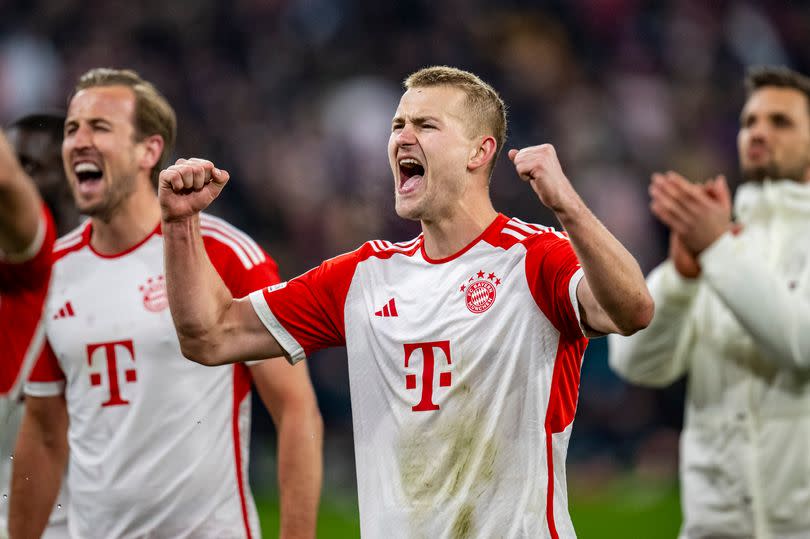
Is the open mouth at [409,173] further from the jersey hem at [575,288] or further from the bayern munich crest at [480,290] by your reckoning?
the jersey hem at [575,288]

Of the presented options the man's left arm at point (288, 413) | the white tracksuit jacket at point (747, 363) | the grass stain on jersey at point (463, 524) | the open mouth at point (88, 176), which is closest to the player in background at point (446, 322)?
the grass stain on jersey at point (463, 524)

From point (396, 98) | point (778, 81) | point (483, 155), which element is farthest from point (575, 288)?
point (396, 98)

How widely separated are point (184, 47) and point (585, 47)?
4187mm

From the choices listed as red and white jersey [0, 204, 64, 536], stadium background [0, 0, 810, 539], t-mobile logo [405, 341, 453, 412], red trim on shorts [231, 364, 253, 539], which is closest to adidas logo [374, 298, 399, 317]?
t-mobile logo [405, 341, 453, 412]

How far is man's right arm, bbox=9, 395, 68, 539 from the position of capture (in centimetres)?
518

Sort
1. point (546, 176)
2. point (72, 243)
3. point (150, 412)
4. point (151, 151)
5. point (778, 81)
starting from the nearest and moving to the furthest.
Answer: point (546, 176), point (150, 412), point (72, 243), point (151, 151), point (778, 81)

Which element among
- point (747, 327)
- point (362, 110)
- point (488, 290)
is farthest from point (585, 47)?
point (488, 290)

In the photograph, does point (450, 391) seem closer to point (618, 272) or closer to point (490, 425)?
point (490, 425)

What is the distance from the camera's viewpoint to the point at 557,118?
12195 mm

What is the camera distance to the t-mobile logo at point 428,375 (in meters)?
4.08

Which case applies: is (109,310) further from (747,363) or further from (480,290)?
(747,363)

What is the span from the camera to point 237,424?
504cm

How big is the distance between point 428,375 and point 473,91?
3.47 feet

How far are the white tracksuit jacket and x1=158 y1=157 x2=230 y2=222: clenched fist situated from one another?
2523 millimetres
